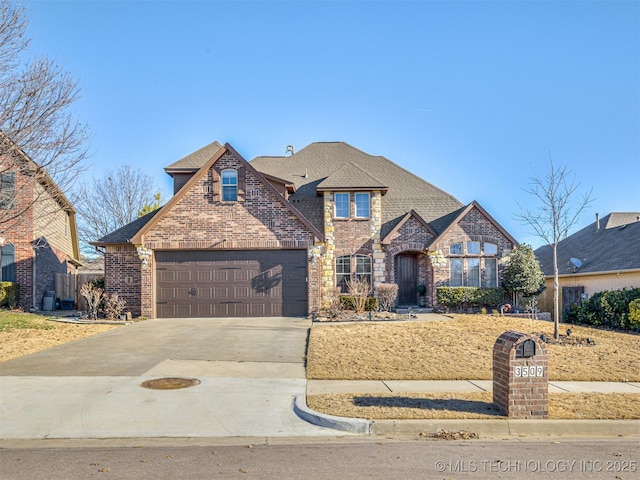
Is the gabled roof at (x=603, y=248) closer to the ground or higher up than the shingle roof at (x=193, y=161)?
closer to the ground

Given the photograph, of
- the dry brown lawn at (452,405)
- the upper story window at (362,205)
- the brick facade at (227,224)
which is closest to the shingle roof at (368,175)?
the upper story window at (362,205)

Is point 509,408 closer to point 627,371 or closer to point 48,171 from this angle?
point 627,371

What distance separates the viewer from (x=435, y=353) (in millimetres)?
11906

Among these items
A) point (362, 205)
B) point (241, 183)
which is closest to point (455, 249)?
point (362, 205)

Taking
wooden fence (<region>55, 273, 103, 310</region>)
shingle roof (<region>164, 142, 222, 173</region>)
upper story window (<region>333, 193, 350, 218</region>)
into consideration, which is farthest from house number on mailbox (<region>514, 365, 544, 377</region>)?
wooden fence (<region>55, 273, 103, 310</region>)

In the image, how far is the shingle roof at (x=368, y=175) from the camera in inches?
959

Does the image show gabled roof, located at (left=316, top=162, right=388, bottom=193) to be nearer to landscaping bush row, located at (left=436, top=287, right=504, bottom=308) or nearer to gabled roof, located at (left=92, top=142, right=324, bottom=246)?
gabled roof, located at (left=92, top=142, right=324, bottom=246)

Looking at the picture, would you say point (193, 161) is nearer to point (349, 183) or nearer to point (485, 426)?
point (349, 183)

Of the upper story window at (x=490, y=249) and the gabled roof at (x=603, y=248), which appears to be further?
the upper story window at (x=490, y=249)

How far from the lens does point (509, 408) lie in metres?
7.28

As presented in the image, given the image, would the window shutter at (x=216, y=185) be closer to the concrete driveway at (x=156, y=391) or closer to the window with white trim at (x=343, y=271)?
the window with white trim at (x=343, y=271)

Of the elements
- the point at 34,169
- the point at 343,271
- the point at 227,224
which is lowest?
the point at 343,271

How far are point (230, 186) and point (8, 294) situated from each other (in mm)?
10604

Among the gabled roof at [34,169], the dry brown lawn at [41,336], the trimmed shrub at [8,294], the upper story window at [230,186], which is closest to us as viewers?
the dry brown lawn at [41,336]
